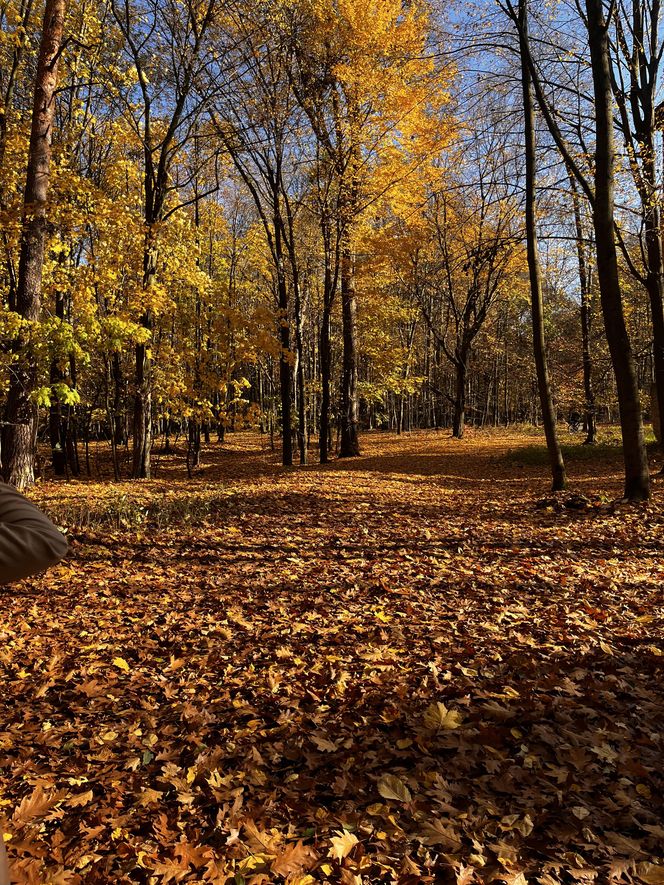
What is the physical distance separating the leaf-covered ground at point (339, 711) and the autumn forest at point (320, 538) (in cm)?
2

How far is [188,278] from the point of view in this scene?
44.5 feet

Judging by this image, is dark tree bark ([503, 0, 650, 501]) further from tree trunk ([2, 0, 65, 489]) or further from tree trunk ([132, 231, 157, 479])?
tree trunk ([132, 231, 157, 479])

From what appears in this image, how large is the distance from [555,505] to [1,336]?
9.67 m

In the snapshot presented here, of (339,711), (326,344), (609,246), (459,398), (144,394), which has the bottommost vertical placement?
(339,711)

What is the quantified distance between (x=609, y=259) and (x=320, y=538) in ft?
21.5

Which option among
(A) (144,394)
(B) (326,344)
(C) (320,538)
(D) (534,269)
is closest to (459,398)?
(B) (326,344)

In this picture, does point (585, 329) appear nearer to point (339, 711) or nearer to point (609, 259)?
point (609, 259)

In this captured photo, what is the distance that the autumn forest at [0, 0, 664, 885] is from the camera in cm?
263

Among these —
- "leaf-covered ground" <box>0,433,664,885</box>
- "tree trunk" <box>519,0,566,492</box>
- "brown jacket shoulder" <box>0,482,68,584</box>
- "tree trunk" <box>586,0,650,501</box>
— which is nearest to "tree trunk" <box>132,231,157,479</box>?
"leaf-covered ground" <box>0,433,664,885</box>

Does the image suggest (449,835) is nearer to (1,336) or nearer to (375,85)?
(1,336)

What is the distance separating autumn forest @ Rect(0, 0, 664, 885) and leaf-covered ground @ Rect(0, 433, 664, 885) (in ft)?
0.07

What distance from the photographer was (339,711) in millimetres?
3547

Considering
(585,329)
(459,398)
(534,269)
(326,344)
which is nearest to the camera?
(534,269)

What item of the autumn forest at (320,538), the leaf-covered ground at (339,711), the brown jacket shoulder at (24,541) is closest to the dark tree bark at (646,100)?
the autumn forest at (320,538)
